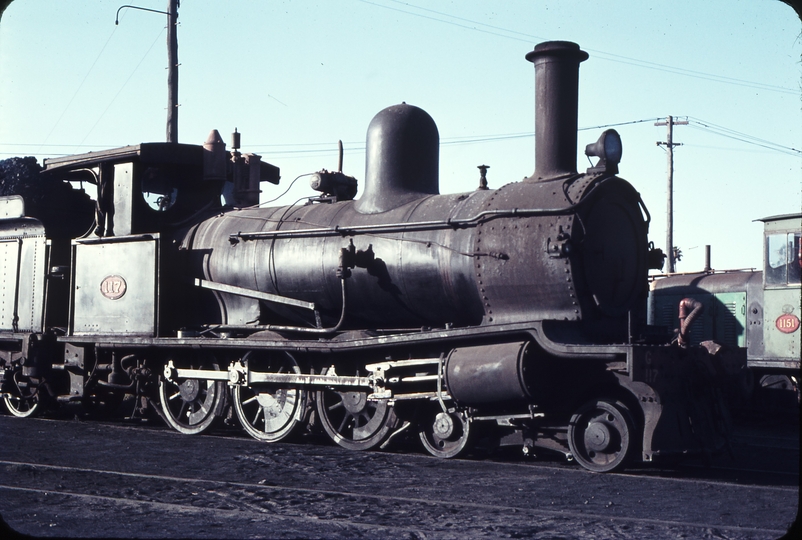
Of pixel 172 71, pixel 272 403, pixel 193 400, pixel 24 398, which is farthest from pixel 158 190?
pixel 172 71

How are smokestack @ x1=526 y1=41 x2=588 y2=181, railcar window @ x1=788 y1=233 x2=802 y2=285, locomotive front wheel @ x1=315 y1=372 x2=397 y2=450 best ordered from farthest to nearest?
railcar window @ x1=788 y1=233 x2=802 y2=285, locomotive front wheel @ x1=315 y1=372 x2=397 y2=450, smokestack @ x1=526 y1=41 x2=588 y2=181

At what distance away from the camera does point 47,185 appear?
11.9 metres

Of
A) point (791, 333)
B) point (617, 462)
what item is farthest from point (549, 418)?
point (791, 333)

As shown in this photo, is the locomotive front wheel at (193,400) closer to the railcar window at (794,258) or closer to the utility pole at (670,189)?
the railcar window at (794,258)

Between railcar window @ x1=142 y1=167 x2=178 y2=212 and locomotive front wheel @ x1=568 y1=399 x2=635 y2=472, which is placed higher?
railcar window @ x1=142 y1=167 x2=178 y2=212

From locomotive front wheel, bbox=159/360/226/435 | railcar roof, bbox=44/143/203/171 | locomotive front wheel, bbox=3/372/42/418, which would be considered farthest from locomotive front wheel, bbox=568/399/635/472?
locomotive front wheel, bbox=3/372/42/418

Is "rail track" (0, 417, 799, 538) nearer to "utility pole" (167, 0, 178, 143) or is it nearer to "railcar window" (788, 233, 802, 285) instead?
"railcar window" (788, 233, 802, 285)

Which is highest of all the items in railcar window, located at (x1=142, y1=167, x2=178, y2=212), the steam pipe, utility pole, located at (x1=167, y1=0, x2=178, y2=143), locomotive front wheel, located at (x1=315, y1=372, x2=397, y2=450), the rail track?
utility pole, located at (x1=167, y1=0, x2=178, y2=143)

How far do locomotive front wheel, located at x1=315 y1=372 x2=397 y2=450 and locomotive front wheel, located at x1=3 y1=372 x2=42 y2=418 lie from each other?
15.0 feet

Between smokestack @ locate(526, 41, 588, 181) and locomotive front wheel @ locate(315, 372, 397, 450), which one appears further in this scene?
locomotive front wheel @ locate(315, 372, 397, 450)

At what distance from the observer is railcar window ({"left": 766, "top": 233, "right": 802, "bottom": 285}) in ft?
42.7

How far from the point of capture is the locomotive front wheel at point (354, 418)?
879cm

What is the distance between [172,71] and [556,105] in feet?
36.2

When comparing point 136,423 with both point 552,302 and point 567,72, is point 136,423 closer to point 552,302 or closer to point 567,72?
point 552,302
